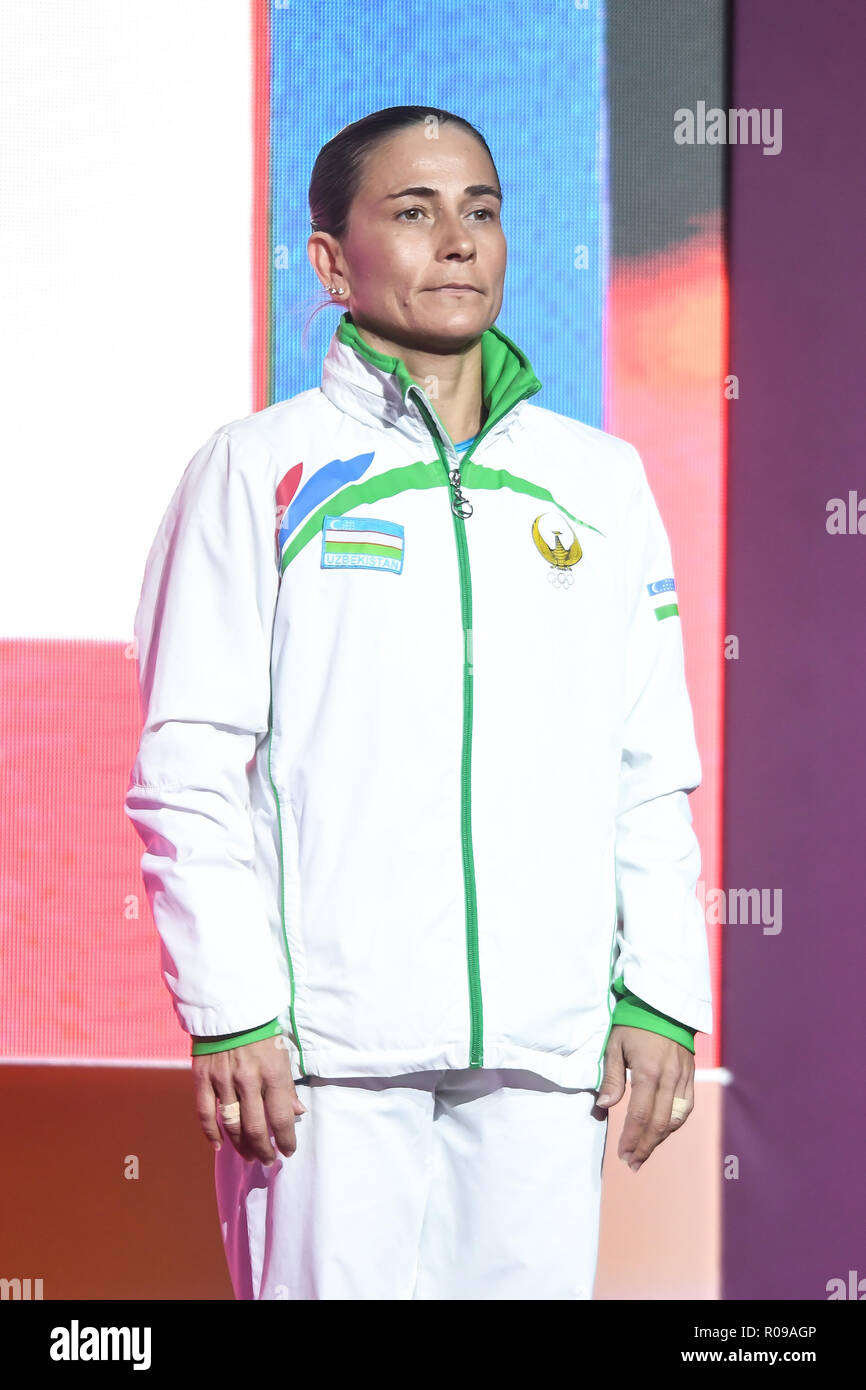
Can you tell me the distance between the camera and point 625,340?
7.45 feet

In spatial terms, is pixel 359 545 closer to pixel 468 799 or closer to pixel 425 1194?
pixel 468 799

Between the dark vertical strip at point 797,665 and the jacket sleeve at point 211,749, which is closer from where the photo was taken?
the jacket sleeve at point 211,749

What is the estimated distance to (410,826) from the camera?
1.18 meters

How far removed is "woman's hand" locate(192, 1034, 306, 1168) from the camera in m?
1.14

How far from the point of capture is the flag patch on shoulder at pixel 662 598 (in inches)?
53.3

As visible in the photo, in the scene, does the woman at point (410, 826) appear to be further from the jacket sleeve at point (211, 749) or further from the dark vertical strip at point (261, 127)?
the dark vertical strip at point (261, 127)

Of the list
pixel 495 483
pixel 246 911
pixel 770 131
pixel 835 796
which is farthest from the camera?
pixel 770 131

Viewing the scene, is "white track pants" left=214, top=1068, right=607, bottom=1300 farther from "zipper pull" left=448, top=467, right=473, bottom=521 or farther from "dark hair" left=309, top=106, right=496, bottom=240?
"dark hair" left=309, top=106, right=496, bottom=240

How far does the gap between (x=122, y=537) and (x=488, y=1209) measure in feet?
4.42

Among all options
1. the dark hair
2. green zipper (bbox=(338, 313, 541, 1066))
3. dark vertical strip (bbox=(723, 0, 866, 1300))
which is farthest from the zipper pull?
dark vertical strip (bbox=(723, 0, 866, 1300))

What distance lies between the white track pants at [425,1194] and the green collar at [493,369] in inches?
23.8

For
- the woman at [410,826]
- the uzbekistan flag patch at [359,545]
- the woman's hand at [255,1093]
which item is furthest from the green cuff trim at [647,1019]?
the uzbekistan flag patch at [359,545]

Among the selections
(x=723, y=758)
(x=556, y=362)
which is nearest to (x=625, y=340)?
(x=556, y=362)
